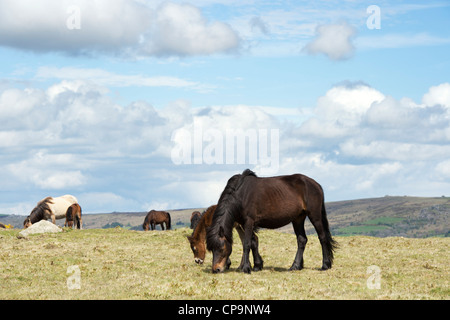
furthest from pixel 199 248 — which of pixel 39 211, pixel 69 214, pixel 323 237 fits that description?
pixel 69 214

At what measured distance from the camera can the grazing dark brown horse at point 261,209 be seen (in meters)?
17.5

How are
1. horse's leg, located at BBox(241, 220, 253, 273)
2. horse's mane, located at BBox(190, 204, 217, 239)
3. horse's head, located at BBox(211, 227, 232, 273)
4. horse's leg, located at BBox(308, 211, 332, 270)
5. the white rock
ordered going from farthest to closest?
the white rock → horse's mane, located at BBox(190, 204, 217, 239) → horse's leg, located at BBox(308, 211, 332, 270) → horse's leg, located at BBox(241, 220, 253, 273) → horse's head, located at BBox(211, 227, 232, 273)

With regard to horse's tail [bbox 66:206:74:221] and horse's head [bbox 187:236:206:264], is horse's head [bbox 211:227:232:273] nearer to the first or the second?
horse's head [bbox 187:236:206:264]

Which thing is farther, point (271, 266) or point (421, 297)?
point (271, 266)

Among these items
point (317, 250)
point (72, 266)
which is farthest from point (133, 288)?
point (317, 250)

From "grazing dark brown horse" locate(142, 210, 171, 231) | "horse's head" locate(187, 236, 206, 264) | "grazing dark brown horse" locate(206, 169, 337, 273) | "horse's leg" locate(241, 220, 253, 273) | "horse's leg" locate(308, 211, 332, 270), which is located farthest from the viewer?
"grazing dark brown horse" locate(142, 210, 171, 231)

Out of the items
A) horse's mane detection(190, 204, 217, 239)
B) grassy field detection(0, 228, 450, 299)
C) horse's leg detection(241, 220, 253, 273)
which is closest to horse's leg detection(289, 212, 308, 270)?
grassy field detection(0, 228, 450, 299)

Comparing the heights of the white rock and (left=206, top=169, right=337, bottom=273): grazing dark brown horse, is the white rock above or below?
below

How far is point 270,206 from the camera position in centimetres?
1831

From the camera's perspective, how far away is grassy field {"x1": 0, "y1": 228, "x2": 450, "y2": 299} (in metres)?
14.1
